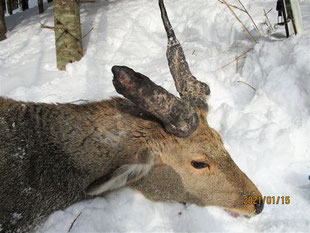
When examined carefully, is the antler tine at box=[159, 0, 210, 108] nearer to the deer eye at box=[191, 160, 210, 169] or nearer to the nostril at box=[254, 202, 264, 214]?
the deer eye at box=[191, 160, 210, 169]

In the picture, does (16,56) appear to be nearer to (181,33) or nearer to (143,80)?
(181,33)

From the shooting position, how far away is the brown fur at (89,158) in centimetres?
273

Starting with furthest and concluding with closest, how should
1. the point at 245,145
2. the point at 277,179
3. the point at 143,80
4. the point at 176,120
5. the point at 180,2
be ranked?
the point at 180,2 → the point at 245,145 → the point at 277,179 → the point at 176,120 → the point at 143,80

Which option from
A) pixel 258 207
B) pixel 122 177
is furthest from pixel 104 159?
pixel 258 207

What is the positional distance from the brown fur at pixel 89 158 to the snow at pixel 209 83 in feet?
0.78

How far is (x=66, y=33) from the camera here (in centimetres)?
643

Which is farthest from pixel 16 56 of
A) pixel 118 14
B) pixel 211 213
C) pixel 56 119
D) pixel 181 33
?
pixel 211 213

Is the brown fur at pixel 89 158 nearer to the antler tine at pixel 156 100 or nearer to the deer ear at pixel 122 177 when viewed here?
the deer ear at pixel 122 177

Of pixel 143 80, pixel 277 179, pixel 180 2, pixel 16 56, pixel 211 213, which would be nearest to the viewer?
pixel 143 80

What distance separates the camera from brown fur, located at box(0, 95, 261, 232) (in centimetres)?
273

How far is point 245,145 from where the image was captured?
3.66m

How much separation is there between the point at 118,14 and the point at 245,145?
→ 19.6 ft
